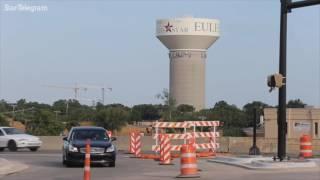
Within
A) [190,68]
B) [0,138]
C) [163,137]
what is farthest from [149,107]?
[163,137]

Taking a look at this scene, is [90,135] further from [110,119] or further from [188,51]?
[188,51]

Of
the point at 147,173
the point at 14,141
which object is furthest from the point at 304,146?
the point at 14,141

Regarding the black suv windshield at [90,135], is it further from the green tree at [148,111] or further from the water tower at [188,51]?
the water tower at [188,51]

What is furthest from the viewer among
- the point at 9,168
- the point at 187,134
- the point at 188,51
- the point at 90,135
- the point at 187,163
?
the point at 188,51

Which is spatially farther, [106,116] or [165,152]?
[106,116]

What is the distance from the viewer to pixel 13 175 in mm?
21391

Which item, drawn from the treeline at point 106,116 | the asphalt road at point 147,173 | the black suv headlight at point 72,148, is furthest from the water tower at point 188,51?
the asphalt road at point 147,173

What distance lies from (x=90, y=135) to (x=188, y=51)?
163732mm

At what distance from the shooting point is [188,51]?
18862 centimetres

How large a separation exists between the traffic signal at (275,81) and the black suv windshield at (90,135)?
660 cm

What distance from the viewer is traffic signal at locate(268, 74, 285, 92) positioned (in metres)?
22.3

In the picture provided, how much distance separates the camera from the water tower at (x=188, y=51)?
610ft

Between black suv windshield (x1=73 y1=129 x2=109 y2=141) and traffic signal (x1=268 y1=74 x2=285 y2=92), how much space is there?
660 centimetres

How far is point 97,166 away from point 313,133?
187ft
